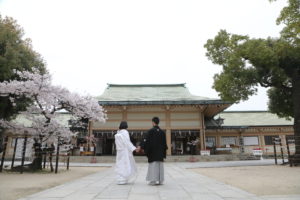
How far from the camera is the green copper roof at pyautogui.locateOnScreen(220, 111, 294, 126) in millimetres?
20594

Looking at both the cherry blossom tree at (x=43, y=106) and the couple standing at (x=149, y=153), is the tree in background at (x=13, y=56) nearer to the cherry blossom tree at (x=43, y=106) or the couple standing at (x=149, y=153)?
the cherry blossom tree at (x=43, y=106)

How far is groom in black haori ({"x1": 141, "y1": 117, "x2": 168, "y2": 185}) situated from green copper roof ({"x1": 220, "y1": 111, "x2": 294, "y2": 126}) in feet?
56.1

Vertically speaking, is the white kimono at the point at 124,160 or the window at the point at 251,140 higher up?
the window at the point at 251,140

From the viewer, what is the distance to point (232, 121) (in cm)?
2169

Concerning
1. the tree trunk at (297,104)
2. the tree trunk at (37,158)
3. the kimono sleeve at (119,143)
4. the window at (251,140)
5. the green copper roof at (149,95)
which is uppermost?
the green copper roof at (149,95)

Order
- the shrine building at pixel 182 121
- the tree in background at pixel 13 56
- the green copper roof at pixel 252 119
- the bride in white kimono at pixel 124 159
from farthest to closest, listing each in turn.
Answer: the green copper roof at pixel 252 119 → the shrine building at pixel 182 121 → the tree in background at pixel 13 56 → the bride in white kimono at pixel 124 159

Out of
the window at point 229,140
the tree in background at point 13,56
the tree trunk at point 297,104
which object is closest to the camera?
the tree in background at point 13,56

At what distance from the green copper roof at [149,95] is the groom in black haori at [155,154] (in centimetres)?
1054

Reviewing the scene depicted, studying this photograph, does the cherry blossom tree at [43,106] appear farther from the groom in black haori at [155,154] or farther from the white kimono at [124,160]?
the groom in black haori at [155,154]

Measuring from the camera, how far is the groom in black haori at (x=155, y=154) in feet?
15.3

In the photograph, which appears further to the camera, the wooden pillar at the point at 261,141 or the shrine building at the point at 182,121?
the wooden pillar at the point at 261,141

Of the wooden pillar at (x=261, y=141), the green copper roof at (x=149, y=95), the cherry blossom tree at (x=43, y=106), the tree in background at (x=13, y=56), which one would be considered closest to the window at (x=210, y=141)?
the wooden pillar at (x=261, y=141)

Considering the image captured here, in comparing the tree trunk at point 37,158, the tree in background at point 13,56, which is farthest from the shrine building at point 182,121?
the tree trunk at point 37,158

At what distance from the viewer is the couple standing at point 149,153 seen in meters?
4.71
